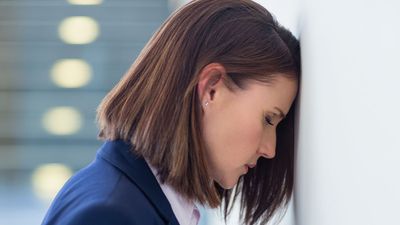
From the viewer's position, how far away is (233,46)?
142 cm

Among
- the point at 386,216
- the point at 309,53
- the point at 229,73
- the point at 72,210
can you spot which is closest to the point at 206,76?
the point at 229,73

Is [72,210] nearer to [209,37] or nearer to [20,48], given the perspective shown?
[209,37]

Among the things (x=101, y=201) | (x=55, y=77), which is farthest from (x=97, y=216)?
(x=55, y=77)

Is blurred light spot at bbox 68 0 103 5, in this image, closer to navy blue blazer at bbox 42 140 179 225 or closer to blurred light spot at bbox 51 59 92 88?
blurred light spot at bbox 51 59 92 88

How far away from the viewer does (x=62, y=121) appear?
14.5ft

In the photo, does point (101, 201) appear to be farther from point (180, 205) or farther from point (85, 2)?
point (85, 2)

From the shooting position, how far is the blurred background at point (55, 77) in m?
4.38

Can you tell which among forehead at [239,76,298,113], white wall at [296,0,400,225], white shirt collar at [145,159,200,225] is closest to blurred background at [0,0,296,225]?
white shirt collar at [145,159,200,225]

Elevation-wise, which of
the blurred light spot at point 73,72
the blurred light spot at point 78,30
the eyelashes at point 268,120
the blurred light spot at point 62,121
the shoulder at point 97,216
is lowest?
the blurred light spot at point 62,121

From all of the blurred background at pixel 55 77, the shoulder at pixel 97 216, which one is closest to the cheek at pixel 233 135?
the shoulder at pixel 97 216

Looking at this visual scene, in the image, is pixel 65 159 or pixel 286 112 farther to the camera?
pixel 65 159

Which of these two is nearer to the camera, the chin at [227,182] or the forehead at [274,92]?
the forehead at [274,92]

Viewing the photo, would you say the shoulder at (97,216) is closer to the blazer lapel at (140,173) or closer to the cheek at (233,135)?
the blazer lapel at (140,173)

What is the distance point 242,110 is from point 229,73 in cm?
8
